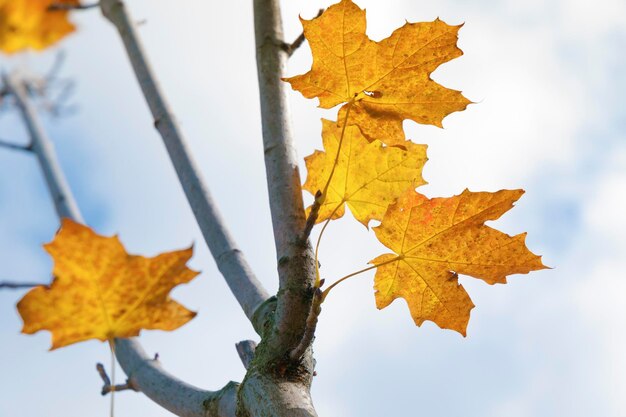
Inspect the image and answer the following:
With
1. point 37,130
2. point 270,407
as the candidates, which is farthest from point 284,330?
point 37,130

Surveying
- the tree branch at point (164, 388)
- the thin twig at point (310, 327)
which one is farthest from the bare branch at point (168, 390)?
the thin twig at point (310, 327)

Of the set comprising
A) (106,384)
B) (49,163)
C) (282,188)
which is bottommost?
(106,384)

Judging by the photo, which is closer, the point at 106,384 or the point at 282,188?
the point at 282,188

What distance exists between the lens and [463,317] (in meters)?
1.11

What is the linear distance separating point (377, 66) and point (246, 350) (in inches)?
23.2

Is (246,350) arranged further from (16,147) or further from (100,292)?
(16,147)

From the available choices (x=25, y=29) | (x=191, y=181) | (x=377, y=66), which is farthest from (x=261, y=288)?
(x=25, y=29)

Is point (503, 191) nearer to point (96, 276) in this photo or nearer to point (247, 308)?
point (247, 308)

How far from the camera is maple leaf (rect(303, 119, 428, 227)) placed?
3.82ft

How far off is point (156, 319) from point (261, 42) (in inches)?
24.7

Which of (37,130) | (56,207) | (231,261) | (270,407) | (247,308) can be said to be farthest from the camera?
(37,130)

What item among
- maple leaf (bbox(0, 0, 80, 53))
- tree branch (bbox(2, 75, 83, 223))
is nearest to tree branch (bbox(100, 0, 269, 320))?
tree branch (bbox(2, 75, 83, 223))

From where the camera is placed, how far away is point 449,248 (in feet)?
3.58

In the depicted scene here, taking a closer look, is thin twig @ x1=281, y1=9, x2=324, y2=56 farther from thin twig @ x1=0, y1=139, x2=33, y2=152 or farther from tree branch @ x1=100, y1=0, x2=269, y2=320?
thin twig @ x1=0, y1=139, x2=33, y2=152
